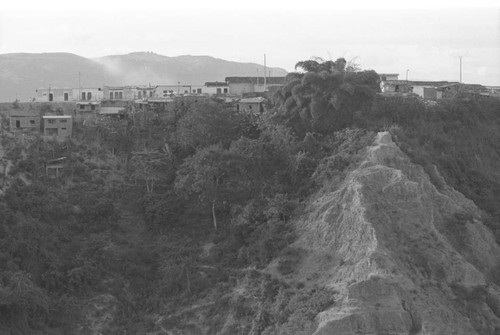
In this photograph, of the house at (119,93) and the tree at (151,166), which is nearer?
the tree at (151,166)

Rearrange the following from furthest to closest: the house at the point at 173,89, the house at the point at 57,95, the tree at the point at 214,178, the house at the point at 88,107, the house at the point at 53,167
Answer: the house at the point at 173,89, the house at the point at 57,95, the house at the point at 88,107, the house at the point at 53,167, the tree at the point at 214,178

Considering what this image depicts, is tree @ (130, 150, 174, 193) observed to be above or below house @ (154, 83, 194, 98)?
below

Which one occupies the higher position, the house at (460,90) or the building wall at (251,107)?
the house at (460,90)

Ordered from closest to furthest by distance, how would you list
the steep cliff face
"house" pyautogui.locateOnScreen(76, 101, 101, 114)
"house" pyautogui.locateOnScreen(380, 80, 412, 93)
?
the steep cliff face < "house" pyautogui.locateOnScreen(76, 101, 101, 114) < "house" pyautogui.locateOnScreen(380, 80, 412, 93)

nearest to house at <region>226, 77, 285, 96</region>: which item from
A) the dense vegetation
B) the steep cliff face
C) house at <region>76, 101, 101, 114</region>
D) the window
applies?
the dense vegetation

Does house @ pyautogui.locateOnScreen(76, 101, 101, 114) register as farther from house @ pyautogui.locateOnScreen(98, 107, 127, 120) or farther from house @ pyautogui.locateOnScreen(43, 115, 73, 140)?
house @ pyautogui.locateOnScreen(43, 115, 73, 140)

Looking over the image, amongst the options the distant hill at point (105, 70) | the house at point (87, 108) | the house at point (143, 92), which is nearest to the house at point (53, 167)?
the house at point (87, 108)

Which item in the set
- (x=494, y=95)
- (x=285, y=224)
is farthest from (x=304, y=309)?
(x=494, y=95)

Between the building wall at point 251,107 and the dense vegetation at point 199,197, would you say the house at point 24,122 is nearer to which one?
the dense vegetation at point 199,197
